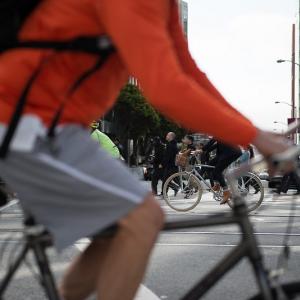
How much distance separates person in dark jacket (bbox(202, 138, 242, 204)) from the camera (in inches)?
500

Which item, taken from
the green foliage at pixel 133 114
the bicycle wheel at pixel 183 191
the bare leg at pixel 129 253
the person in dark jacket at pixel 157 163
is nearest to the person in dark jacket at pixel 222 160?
the bicycle wheel at pixel 183 191

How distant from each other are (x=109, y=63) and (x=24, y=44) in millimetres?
286

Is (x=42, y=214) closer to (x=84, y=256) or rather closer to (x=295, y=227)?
(x=84, y=256)

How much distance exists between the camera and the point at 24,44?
2.35 metres

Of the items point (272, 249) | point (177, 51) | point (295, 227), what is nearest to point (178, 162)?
point (295, 227)

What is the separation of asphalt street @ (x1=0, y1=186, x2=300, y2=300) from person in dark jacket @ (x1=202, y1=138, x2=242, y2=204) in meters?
1.76

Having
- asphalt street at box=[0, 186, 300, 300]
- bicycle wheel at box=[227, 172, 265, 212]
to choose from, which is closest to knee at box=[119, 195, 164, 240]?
asphalt street at box=[0, 186, 300, 300]

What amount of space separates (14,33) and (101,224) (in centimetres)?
66

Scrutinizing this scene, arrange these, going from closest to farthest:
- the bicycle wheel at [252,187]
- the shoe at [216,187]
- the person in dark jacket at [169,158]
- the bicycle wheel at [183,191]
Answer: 1. the bicycle wheel at [252,187]
2. the bicycle wheel at [183,191]
3. the shoe at [216,187]
4. the person in dark jacket at [169,158]

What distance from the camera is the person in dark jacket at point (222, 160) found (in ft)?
41.7

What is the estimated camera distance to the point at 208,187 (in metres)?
14.8

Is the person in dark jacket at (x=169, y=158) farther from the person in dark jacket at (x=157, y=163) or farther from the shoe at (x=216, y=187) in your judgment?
the shoe at (x=216, y=187)

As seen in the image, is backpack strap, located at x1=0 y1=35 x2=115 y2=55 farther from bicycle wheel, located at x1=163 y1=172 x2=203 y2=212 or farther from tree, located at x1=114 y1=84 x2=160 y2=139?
tree, located at x1=114 y1=84 x2=160 y2=139

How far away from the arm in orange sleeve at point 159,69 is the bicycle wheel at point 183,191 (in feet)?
39.2
